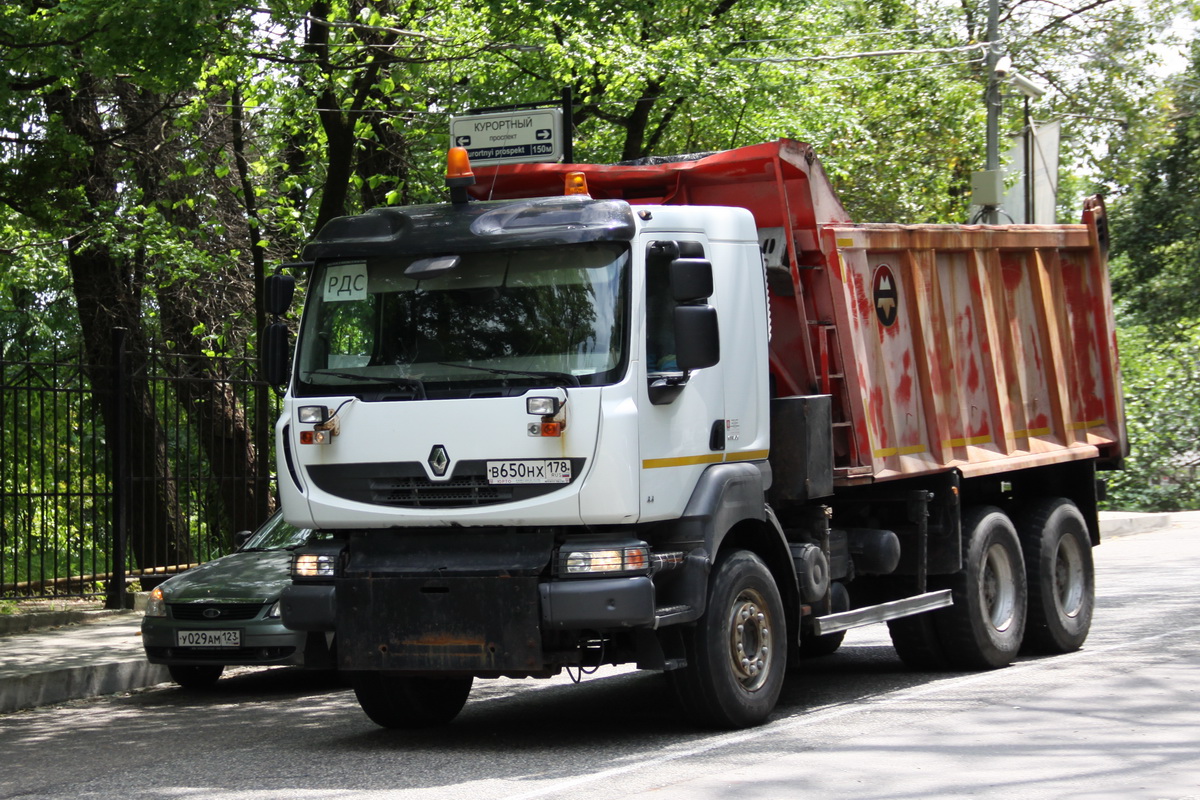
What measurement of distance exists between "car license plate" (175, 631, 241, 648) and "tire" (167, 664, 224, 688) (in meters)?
0.59

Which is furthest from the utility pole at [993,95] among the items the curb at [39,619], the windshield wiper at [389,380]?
the windshield wiper at [389,380]

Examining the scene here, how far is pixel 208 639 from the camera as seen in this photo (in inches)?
405

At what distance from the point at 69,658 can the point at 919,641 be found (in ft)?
21.2

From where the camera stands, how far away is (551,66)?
53.8 feet

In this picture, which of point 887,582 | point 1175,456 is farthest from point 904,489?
point 1175,456

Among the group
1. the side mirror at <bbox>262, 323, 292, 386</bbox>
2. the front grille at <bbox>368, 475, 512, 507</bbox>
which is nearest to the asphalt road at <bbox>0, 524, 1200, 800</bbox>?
the front grille at <bbox>368, 475, 512, 507</bbox>

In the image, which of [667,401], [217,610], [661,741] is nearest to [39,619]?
[217,610]

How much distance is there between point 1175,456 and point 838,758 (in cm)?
2113

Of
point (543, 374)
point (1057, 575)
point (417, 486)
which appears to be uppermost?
point (543, 374)

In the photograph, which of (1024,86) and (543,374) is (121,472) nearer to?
(543,374)

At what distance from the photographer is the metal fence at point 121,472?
45.3 ft

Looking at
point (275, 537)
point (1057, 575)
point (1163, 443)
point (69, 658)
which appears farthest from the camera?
point (1163, 443)

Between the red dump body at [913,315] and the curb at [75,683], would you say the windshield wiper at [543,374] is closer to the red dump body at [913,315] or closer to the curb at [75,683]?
the red dump body at [913,315]

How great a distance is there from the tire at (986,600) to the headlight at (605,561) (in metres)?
3.47
